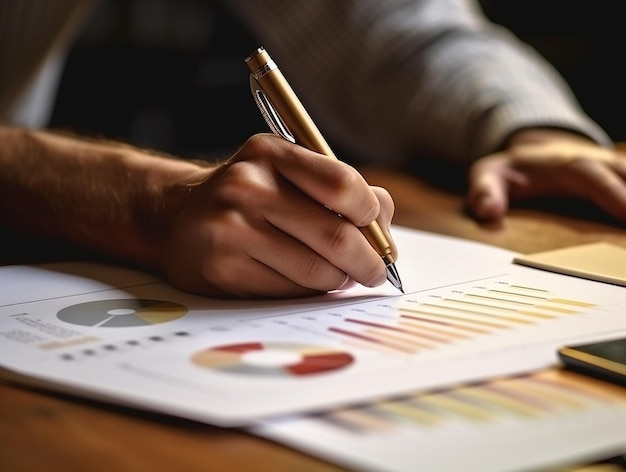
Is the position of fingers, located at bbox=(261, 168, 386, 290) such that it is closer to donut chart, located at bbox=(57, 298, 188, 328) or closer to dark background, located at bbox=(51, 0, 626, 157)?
donut chart, located at bbox=(57, 298, 188, 328)

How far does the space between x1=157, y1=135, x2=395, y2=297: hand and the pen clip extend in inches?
0.7

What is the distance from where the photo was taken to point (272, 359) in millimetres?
408

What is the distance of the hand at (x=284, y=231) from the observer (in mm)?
519

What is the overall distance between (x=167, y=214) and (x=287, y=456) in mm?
309

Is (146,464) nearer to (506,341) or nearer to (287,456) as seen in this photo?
(287,456)

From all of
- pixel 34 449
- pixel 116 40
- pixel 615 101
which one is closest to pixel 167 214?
pixel 34 449

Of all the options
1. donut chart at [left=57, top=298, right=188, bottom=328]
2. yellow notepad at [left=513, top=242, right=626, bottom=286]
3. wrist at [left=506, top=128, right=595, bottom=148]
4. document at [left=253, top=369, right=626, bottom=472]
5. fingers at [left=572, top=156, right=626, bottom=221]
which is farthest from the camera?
wrist at [left=506, top=128, right=595, bottom=148]

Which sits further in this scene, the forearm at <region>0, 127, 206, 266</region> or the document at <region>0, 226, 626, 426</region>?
the forearm at <region>0, 127, 206, 266</region>

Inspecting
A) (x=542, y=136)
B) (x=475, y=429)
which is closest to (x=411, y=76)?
(x=542, y=136)

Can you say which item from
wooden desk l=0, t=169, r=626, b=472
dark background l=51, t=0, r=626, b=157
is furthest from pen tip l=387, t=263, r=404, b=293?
dark background l=51, t=0, r=626, b=157

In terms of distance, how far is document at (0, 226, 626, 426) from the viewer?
14.7 inches

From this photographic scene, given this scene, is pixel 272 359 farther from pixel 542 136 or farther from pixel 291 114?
pixel 542 136

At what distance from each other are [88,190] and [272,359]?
34cm

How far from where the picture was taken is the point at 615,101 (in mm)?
2178
